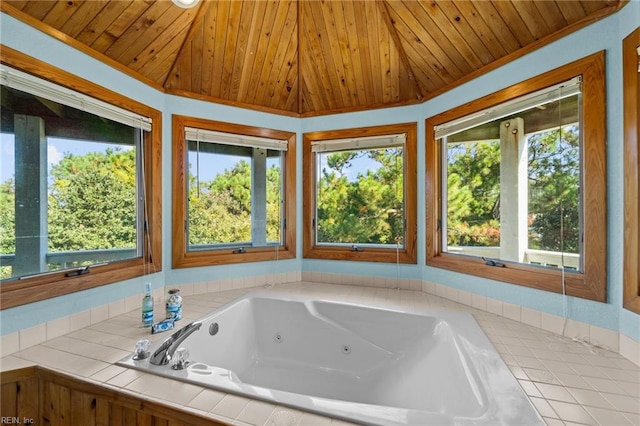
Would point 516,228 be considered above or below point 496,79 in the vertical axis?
below

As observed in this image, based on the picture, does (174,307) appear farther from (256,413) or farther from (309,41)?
(309,41)

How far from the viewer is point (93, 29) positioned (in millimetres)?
1463

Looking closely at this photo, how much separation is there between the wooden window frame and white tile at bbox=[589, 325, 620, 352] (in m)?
0.15

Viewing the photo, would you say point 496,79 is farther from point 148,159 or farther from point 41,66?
point 41,66

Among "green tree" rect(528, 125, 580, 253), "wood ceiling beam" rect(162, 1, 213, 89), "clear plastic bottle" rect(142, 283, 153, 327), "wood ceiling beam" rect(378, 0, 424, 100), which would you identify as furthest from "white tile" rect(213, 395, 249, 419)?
"wood ceiling beam" rect(378, 0, 424, 100)

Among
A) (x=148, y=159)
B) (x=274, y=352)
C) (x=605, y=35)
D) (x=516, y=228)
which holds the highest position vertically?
(x=605, y=35)

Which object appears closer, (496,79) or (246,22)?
(496,79)

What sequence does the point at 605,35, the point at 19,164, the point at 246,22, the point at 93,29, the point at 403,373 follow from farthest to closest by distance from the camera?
1. the point at 246,22
2. the point at 403,373
3. the point at 93,29
4. the point at 19,164
5. the point at 605,35

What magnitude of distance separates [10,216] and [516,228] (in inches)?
106

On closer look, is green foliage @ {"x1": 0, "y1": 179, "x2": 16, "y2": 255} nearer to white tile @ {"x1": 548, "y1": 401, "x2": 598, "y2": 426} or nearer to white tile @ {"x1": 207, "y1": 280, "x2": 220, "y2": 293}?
white tile @ {"x1": 207, "y1": 280, "x2": 220, "y2": 293}

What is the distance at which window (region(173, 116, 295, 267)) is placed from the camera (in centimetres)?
208

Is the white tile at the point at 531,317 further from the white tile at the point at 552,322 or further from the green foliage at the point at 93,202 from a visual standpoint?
the green foliage at the point at 93,202

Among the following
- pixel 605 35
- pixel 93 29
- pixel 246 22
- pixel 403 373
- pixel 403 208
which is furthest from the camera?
pixel 403 208

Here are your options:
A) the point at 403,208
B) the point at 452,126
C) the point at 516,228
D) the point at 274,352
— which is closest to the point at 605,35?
the point at 452,126
